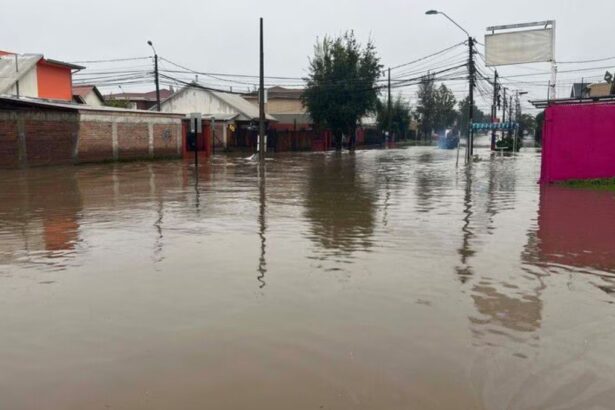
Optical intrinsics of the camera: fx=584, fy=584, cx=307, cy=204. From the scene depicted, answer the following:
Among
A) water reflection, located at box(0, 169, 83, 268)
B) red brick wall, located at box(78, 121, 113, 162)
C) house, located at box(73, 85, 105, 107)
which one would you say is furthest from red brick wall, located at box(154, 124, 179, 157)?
water reflection, located at box(0, 169, 83, 268)

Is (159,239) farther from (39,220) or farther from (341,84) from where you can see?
(341,84)

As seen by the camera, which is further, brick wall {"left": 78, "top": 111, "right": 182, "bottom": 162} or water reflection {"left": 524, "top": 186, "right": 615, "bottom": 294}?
brick wall {"left": 78, "top": 111, "right": 182, "bottom": 162}

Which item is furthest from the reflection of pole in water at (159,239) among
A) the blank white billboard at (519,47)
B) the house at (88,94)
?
the house at (88,94)

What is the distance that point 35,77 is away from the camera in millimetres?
40062

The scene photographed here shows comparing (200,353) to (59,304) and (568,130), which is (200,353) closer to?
(59,304)

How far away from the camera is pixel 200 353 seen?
4.77 metres

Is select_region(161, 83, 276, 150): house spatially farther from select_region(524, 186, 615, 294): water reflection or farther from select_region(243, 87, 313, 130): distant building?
select_region(524, 186, 615, 294): water reflection

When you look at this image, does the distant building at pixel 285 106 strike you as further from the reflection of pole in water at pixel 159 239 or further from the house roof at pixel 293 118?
the reflection of pole in water at pixel 159 239

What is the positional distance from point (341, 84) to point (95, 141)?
25.8 metres

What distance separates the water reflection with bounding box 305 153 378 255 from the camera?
948 cm

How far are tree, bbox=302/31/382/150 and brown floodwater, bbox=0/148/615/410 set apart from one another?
40.4m

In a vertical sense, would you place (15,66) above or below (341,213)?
above

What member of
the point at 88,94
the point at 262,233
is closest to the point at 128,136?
the point at 88,94

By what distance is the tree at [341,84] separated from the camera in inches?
2040
